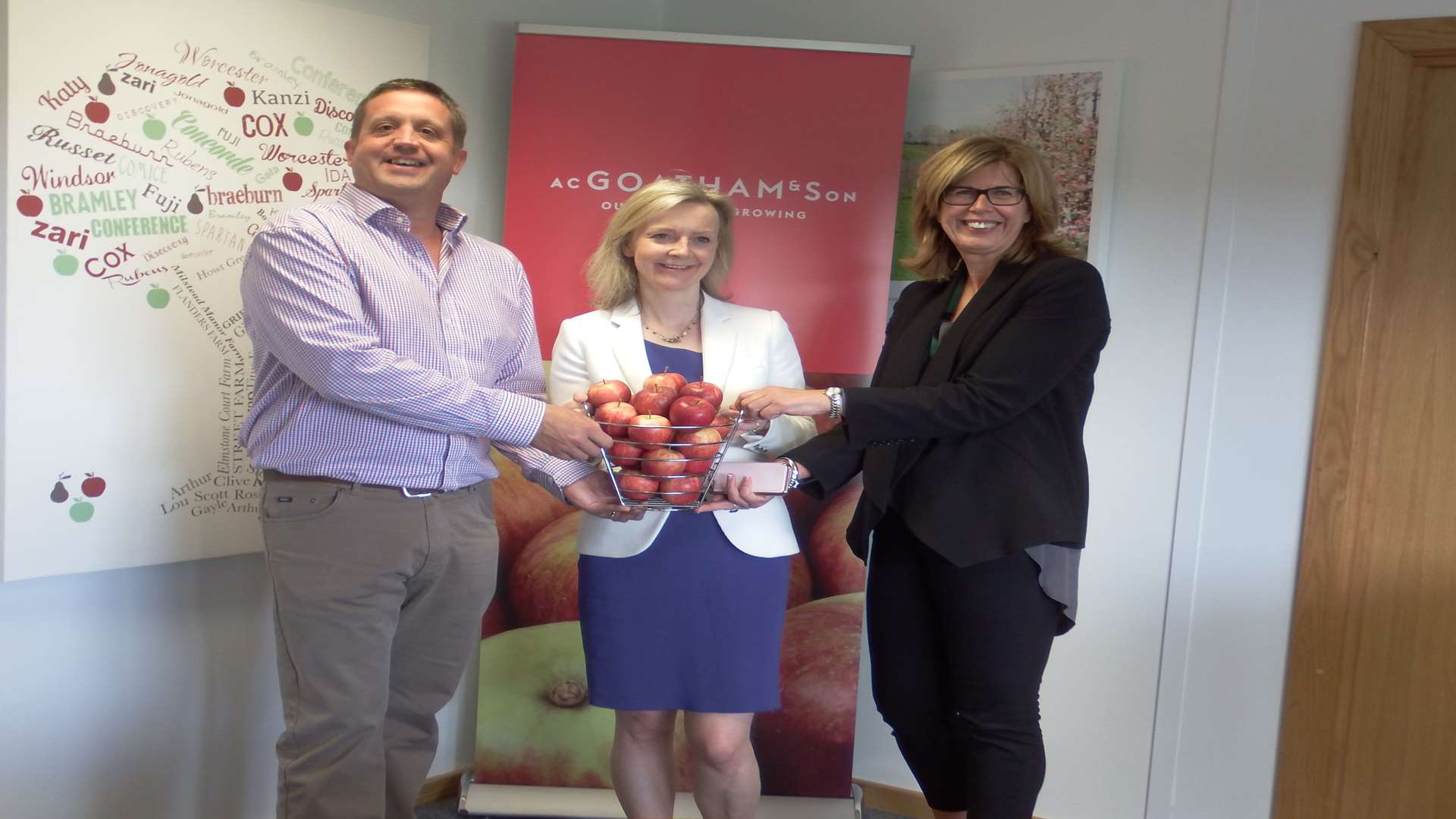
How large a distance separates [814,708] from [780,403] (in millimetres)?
1287

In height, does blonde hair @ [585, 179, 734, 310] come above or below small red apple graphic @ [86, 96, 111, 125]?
below

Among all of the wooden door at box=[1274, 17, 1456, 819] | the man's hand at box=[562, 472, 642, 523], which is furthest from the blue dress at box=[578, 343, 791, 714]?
the wooden door at box=[1274, 17, 1456, 819]

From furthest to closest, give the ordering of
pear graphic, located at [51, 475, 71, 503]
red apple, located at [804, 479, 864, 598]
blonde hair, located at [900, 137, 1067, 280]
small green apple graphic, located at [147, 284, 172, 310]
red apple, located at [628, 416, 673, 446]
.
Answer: red apple, located at [804, 479, 864, 598]
small green apple graphic, located at [147, 284, 172, 310]
pear graphic, located at [51, 475, 71, 503]
blonde hair, located at [900, 137, 1067, 280]
red apple, located at [628, 416, 673, 446]

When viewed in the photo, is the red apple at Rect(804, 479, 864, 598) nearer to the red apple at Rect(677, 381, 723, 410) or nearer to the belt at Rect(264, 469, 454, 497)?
the red apple at Rect(677, 381, 723, 410)

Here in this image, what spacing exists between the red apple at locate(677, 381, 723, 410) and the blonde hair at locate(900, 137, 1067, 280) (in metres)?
0.50

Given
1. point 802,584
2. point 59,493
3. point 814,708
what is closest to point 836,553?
point 802,584

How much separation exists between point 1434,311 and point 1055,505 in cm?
127

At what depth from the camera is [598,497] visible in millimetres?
2189

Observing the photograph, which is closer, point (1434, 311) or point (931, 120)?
point (1434, 311)

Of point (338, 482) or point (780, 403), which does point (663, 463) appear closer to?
point (780, 403)

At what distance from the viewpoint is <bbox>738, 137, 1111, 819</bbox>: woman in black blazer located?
196cm

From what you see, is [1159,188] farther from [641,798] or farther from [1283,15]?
[641,798]

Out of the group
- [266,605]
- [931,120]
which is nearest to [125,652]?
[266,605]

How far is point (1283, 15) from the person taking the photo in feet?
8.84
